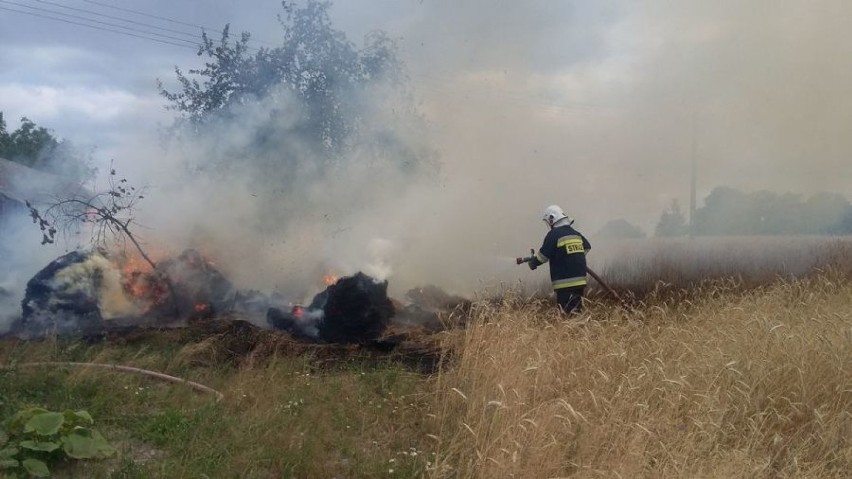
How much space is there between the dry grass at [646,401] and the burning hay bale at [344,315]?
2.49 meters

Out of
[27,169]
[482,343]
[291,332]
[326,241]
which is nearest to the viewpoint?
[482,343]

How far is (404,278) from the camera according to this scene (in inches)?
478

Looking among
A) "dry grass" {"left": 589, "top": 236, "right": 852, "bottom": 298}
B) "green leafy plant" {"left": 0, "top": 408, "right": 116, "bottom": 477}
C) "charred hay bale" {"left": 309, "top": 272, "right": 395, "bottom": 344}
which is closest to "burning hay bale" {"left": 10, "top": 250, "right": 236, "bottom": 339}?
"charred hay bale" {"left": 309, "top": 272, "right": 395, "bottom": 344}

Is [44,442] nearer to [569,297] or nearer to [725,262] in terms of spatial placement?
[569,297]

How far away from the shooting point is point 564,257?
890 cm

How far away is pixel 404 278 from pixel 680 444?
824 cm

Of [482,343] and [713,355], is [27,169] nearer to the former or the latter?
[482,343]

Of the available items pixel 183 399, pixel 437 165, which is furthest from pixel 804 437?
pixel 437 165

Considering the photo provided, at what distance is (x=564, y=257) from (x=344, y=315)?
10.1 ft

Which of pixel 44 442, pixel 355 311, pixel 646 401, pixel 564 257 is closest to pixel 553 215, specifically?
pixel 564 257

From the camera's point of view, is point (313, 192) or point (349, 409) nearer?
point (349, 409)

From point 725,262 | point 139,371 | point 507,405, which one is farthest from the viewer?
point 725,262

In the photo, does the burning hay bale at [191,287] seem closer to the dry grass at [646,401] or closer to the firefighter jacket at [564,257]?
the dry grass at [646,401]

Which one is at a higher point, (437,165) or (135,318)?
(437,165)
